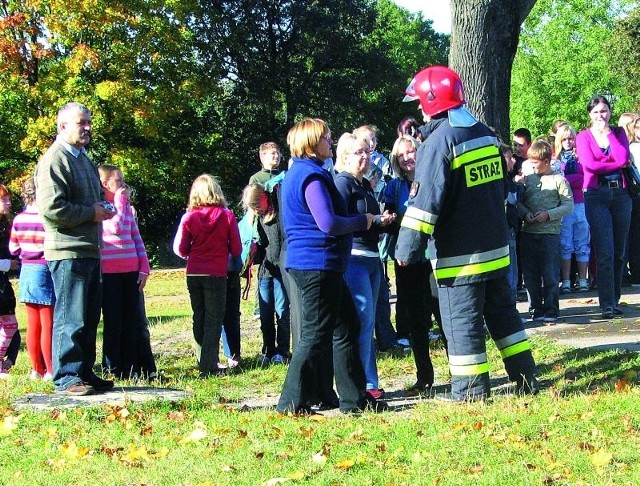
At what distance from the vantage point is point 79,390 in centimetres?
730

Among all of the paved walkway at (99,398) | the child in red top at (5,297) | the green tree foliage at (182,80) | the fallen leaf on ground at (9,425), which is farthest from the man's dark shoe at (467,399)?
the green tree foliage at (182,80)

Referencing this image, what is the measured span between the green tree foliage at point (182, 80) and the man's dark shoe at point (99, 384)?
28045 mm

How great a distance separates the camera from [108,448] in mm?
5898

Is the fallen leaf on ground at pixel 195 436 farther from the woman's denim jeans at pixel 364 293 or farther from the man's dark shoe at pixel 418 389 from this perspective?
the man's dark shoe at pixel 418 389

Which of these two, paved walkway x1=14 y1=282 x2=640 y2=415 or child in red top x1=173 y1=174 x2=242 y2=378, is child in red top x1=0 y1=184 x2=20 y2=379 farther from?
paved walkway x1=14 y1=282 x2=640 y2=415

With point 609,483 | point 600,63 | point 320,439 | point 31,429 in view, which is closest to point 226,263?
point 31,429

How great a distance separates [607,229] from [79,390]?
5744 mm

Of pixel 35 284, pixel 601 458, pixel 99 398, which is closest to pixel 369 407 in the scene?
pixel 99 398

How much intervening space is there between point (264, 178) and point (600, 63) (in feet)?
145

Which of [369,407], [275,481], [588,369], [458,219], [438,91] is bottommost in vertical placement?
[275,481]

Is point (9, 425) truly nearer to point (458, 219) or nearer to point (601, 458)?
point (458, 219)

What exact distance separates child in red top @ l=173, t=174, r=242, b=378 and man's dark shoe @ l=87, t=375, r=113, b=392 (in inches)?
62.3

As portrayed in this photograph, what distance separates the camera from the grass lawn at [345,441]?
4.98 meters

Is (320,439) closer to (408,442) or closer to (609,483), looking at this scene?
(408,442)
